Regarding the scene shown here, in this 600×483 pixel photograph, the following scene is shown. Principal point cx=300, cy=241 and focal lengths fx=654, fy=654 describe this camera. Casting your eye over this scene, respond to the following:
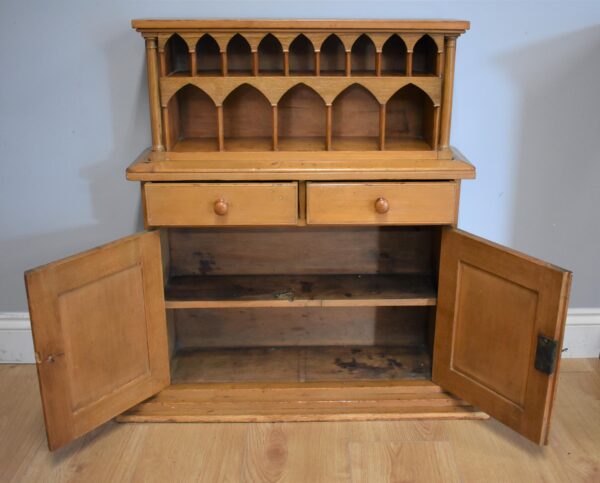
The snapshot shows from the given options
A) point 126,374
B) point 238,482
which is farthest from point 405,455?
point 126,374

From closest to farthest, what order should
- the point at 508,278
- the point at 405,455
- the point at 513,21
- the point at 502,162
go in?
the point at 508,278 → the point at 405,455 → the point at 513,21 → the point at 502,162

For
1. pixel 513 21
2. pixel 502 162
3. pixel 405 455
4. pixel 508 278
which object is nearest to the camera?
pixel 508 278

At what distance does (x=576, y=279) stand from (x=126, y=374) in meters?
1.67

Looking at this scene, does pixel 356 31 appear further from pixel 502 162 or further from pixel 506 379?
pixel 506 379

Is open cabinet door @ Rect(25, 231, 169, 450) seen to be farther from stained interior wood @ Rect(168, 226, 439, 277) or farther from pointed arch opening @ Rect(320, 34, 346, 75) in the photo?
pointed arch opening @ Rect(320, 34, 346, 75)

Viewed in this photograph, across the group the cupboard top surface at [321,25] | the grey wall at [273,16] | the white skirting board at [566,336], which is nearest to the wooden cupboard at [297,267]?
the cupboard top surface at [321,25]

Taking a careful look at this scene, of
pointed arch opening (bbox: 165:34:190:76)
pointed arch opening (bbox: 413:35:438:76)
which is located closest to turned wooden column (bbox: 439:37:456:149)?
pointed arch opening (bbox: 413:35:438:76)

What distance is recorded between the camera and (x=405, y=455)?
1958 millimetres

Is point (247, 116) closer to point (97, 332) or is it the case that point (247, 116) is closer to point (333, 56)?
point (333, 56)

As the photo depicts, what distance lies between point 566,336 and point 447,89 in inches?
45.5

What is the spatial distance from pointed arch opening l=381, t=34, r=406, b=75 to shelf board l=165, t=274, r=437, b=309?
72 cm

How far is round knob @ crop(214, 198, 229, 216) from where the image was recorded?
1.93m

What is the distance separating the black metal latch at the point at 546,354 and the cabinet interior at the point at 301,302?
16.3 inches

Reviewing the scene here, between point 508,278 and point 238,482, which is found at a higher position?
point 508,278
